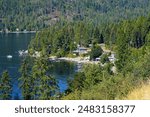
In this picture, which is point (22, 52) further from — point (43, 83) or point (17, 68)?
point (43, 83)

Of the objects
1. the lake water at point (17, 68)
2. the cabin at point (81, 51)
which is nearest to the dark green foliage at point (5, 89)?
the lake water at point (17, 68)

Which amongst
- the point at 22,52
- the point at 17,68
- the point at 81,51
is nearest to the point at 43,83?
the point at 17,68

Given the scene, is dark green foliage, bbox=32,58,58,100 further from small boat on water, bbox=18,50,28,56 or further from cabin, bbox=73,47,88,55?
small boat on water, bbox=18,50,28,56

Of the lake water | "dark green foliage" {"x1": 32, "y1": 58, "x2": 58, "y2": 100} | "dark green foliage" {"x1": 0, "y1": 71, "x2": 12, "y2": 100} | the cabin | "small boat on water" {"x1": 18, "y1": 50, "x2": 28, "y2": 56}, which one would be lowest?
"small boat on water" {"x1": 18, "y1": 50, "x2": 28, "y2": 56}

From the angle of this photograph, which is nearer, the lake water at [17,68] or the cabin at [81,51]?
the lake water at [17,68]

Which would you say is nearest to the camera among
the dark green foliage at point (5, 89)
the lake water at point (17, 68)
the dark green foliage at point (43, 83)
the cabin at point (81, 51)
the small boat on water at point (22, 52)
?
the dark green foliage at point (43, 83)

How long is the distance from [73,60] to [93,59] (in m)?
6.07

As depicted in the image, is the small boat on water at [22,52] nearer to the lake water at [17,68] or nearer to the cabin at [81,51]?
the lake water at [17,68]

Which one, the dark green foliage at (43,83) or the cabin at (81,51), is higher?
the dark green foliage at (43,83)

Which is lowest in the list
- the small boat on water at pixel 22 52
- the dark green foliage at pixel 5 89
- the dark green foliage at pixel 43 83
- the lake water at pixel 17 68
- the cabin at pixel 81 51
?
the small boat on water at pixel 22 52

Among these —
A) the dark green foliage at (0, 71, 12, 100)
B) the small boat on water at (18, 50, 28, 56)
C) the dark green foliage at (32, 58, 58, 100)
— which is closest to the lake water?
the small boat on water at (18, 50, 28, 56)

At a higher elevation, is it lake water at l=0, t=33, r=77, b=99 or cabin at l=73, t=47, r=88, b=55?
lake water at l=0, t=33, r=77, b=99

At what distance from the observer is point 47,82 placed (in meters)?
49.4

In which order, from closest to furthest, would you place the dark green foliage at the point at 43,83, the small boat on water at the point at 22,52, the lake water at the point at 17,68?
the dark green foliage at the point at 43,83 → the lake water at the point at 17,68 → the small boat on water at the point at 22,52
